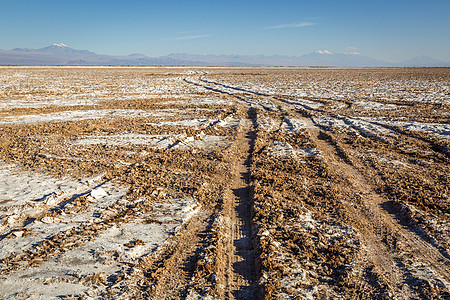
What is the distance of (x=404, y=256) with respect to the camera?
365 cm

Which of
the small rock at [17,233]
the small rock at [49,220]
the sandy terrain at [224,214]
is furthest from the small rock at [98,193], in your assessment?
the small rock at [17,233]

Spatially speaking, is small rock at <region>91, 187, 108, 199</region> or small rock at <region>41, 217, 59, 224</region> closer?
small rock at <region>41, 217, 59, 224</region>

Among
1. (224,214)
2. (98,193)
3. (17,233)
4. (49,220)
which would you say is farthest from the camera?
(98,193)

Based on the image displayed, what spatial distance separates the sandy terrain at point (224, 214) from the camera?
3.24m

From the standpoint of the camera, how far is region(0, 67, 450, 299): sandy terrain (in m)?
3.24

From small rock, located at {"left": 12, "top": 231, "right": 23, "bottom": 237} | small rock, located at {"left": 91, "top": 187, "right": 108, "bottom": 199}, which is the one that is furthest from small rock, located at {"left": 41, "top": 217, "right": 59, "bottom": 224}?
small rock, located at {"left": 91, "top": 187, "right": 108, "bottom": 199}

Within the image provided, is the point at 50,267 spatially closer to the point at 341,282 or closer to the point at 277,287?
the point at 277,287

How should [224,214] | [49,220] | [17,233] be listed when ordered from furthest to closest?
[224,214]
[49,220]
[17,233]

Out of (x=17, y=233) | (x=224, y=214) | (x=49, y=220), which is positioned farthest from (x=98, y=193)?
(x=224, y=214)

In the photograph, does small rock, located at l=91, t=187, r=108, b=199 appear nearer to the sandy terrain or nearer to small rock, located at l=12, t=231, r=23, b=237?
the sandy terrain

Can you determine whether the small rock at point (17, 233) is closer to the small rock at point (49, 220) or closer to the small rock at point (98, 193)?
the small rock at point (49, 220)

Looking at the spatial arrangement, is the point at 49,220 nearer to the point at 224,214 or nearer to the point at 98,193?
the point at 98,193

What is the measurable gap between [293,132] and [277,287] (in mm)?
7377

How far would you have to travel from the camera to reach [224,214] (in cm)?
476
